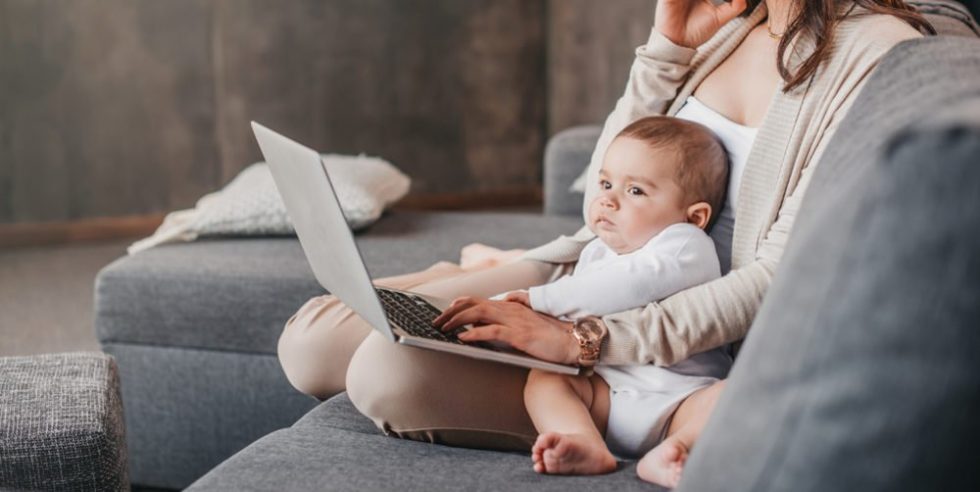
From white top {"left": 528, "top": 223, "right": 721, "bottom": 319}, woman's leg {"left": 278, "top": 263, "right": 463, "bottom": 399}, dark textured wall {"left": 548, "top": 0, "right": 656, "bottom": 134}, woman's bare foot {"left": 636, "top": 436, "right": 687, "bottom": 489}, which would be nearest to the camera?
woman's bare foot {"left": 636, "top": 436, "right": 687, "bottom": 489}

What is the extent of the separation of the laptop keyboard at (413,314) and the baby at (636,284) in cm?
12

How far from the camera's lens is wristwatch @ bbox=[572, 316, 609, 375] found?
4.49 ft

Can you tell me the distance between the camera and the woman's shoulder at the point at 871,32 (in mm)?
1468

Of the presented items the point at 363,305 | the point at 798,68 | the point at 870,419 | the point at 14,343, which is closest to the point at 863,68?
the point at 798,68

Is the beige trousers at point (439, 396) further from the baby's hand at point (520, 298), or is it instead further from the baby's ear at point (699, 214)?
the baby's ear at point (699, 214)

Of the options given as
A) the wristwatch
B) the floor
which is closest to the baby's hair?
the wristwatch

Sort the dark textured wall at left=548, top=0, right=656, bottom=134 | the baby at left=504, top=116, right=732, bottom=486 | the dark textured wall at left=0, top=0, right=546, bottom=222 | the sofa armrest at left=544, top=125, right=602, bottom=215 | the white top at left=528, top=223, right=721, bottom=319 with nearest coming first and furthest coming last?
the baby at left=504, top=116, right=732, bottom=486, the white top at left=528, top=223, right=721, bottom=319, the sofa armrest at left=544, top=125, right=602, bottom=215, the dark textured wall at left=0, top=0, right=546, bottom=222, the dark textured wall at left=548, top=0, right=656, bottom=134

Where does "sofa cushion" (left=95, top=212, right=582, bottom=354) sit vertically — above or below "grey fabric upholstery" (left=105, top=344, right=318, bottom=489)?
above

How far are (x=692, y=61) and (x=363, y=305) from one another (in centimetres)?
72

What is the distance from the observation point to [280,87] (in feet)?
15.7

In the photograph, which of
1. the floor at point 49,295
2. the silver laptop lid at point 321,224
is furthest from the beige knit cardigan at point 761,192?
the floor at point 49,295

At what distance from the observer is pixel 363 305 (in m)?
1.28

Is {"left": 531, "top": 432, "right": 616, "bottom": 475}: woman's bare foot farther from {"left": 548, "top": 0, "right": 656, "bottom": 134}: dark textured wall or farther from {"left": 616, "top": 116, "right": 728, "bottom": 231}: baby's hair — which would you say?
{"left": 548, "top": 0, "right": 656, "bottom": 134}: dark textured wall

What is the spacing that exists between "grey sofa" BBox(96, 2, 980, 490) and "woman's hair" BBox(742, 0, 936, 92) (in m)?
0.30
